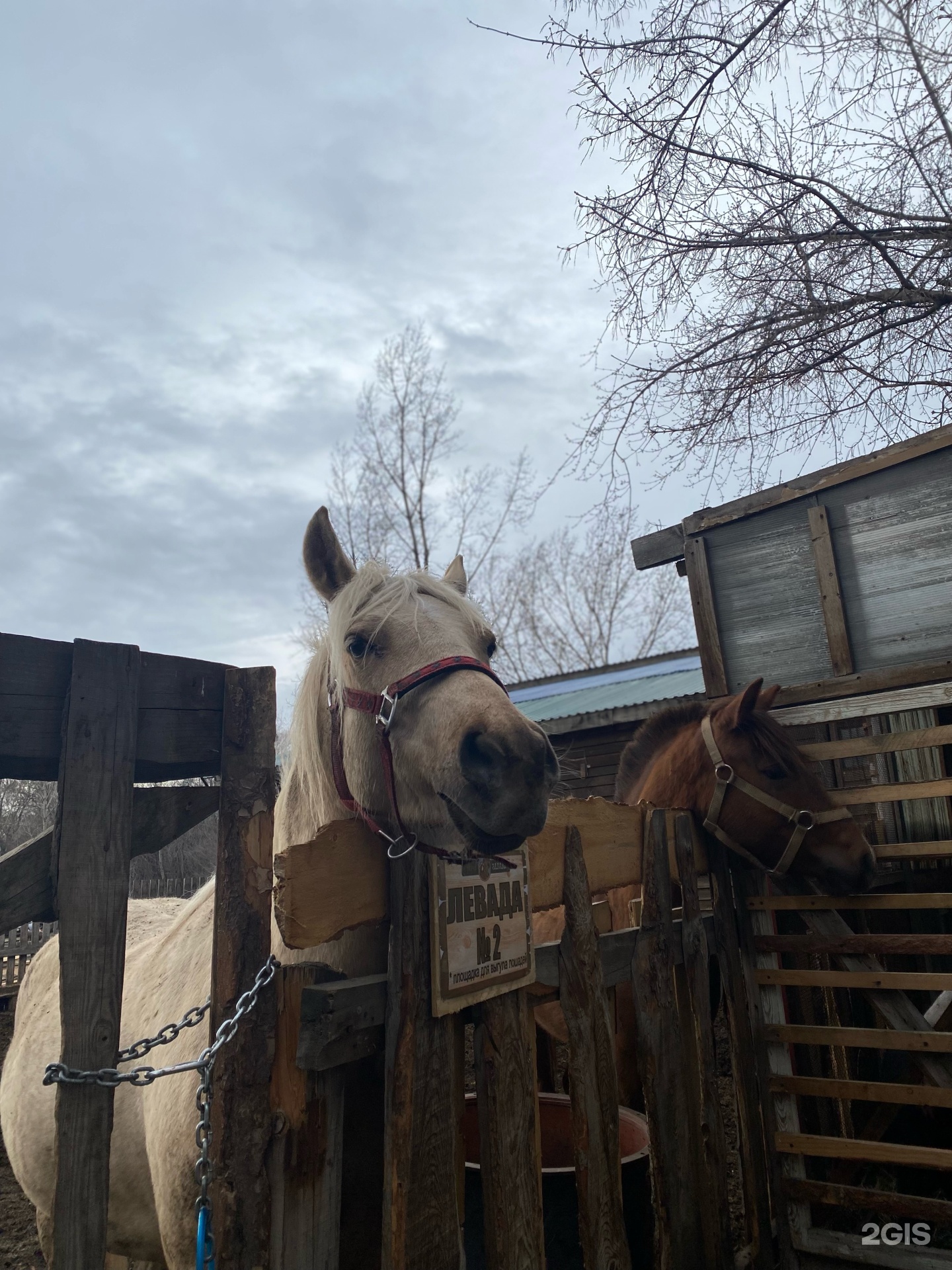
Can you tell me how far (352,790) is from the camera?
2201 mm

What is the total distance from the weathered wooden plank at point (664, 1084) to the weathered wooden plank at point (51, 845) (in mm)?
1976

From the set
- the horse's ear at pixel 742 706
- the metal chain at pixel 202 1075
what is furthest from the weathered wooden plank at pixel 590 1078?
the horse's ear at pixel 742 706

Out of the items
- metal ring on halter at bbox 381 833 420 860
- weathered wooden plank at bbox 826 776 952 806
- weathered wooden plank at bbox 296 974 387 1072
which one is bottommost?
weathered wooden plank at bbox 296 974 387 1072

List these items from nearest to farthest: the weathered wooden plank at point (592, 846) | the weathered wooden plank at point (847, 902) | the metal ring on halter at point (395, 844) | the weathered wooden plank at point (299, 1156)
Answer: the weathered wooden plank at point (299, 1156) < the metal ring on halter at point (395, 844) < the weathered wooden plank at point (592, 846) < the weathered wooden plank at point (847, 902)

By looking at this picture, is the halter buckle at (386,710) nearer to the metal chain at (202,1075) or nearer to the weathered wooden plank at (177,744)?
the weathered wooden plank at (177,744)

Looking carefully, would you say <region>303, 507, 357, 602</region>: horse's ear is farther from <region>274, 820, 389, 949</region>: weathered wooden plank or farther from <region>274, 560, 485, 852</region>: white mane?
<region>274, 820, 389, 949</region>: weathered wooden plank

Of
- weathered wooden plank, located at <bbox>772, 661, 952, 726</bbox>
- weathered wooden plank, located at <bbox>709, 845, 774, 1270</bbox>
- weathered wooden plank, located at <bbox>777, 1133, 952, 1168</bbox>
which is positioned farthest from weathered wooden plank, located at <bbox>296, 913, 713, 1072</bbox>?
weathered wooden plank, located at <bbox>772, 661, 952, 726</bbox>

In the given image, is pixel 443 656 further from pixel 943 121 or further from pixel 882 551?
pixel 943 121

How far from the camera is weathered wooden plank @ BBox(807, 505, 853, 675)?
14.7 ft

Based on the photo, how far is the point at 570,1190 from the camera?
2.91 meters

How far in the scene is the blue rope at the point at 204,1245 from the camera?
5.09 feet

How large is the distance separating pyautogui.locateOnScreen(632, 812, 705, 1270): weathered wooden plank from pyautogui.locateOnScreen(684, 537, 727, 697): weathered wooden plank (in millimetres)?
2143

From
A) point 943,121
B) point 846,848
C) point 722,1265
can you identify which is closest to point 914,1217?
point 722,1265

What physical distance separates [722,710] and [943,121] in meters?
4.07
